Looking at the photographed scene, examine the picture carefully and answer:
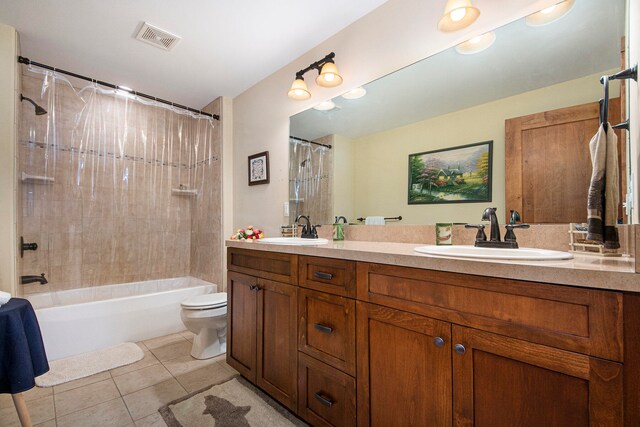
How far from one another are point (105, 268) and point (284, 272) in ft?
7.17

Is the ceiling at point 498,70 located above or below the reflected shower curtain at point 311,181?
above

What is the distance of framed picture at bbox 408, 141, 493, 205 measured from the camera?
140 centimetres

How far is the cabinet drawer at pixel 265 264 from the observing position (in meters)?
1.49

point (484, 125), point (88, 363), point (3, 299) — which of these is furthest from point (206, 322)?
point (484, 125)

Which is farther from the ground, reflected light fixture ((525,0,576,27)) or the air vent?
the air vent

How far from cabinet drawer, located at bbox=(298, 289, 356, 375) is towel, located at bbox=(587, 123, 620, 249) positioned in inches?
33.5

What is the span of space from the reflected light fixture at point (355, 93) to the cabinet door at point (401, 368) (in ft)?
4.55

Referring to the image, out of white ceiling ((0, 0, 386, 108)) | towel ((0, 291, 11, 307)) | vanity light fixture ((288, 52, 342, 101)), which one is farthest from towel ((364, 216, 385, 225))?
towel ((0, 291, 11, 307))

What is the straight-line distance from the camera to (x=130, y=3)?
1768mm

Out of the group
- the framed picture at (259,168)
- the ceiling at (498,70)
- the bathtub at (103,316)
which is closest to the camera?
the ceiling at (498,70)

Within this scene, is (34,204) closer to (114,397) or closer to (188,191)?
(188,191)

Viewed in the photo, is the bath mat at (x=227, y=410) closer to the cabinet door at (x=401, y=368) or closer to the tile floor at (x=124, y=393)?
the tile floor at (x=124, y=393)

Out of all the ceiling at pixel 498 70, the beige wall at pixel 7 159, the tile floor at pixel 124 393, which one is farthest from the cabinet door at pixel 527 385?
the beige wall at pixel 7 159

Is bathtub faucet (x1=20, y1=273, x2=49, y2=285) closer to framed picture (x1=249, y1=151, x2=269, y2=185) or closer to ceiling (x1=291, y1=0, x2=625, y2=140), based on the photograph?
framed picture (x1=249, y1=151, x2=269, y2=185)
